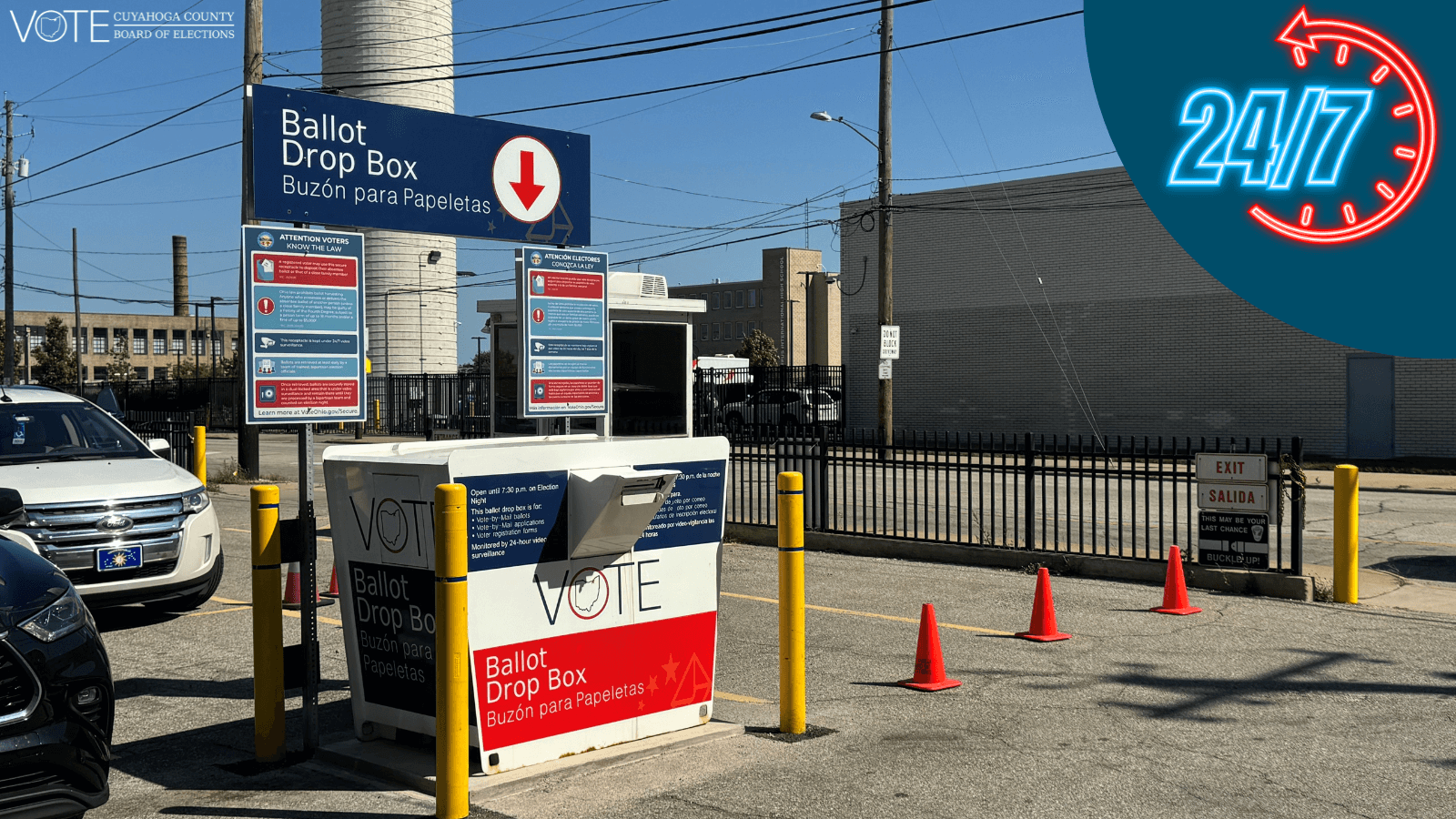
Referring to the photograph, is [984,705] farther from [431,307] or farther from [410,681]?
[431,307]

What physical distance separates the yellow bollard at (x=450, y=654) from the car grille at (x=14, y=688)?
1.49 metres

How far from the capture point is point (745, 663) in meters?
8.08

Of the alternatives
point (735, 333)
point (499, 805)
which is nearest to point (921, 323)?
point (499, 805)

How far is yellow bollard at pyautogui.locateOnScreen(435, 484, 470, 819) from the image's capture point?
5004 mm

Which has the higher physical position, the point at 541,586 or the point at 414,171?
the point at 414,171

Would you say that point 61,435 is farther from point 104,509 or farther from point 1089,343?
point 1089,343

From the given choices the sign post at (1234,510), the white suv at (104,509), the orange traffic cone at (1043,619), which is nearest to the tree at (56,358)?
the white suv at (104,509)

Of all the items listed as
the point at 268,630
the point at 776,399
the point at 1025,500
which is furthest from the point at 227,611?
the point at 776,399

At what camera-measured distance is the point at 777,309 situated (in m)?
113

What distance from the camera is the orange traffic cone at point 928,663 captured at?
737 cm

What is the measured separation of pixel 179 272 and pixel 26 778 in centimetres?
11471

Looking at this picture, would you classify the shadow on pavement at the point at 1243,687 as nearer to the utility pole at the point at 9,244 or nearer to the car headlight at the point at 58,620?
the car headlight at the point at 58,620

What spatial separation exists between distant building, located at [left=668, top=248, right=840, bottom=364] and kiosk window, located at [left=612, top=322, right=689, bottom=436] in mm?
67652

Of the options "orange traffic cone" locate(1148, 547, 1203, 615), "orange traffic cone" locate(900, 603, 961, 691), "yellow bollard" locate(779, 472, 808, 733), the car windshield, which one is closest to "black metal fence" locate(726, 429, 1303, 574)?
"orange traffic cone" locate(1148, 547, 1203, 615)
